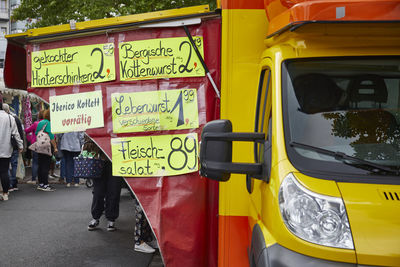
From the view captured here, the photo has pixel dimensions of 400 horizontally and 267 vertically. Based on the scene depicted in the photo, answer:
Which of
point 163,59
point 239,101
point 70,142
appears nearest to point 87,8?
point 70,142

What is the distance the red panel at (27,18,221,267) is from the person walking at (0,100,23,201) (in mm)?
5232

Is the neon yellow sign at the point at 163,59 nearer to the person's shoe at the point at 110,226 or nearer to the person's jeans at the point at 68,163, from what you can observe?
the person's shoe at the point at 110,226

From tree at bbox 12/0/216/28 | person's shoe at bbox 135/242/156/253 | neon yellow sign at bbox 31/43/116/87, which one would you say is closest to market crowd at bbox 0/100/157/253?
person's shoe at bbox 135/242/156/253

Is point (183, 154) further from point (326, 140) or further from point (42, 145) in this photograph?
point (42, 145)

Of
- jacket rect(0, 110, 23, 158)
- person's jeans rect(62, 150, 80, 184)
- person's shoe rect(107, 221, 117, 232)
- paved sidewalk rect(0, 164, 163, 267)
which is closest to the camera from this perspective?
paved sidewalk rect(0, 164, 163, 267)

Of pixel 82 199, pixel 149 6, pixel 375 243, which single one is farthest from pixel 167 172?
pixel 149 6

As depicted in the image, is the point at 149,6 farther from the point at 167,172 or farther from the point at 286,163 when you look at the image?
the point at 286,163

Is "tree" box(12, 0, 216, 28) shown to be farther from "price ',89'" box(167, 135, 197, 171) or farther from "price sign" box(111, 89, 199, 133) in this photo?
"price ',89'" box(167, 135, 197, 171)

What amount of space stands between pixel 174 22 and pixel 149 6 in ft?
41.6

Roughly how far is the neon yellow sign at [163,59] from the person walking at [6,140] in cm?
531

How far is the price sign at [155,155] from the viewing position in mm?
3963

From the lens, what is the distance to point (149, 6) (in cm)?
1602

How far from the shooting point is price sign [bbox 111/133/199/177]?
3963mm

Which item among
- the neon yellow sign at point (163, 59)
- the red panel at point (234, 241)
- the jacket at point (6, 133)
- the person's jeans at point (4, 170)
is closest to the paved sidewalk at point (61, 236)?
the person's jeans at point (4, 170)
